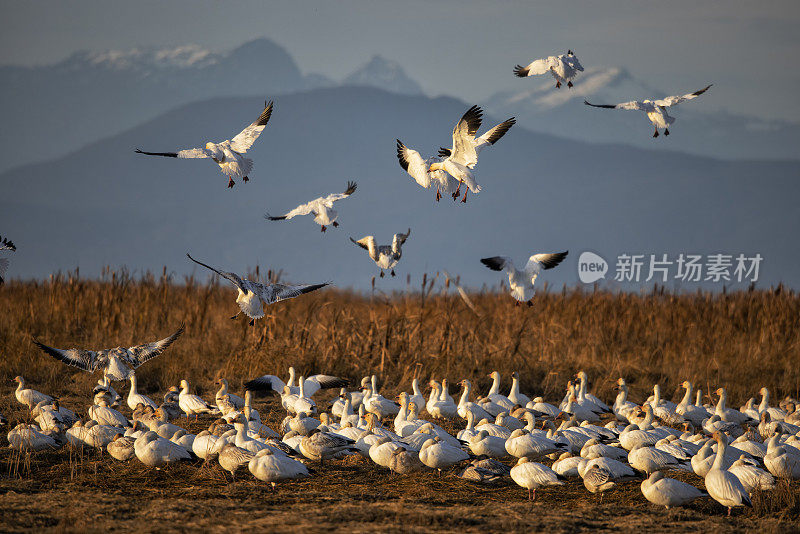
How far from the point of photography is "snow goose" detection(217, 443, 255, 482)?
7500 mm

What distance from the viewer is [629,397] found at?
44.7 ft

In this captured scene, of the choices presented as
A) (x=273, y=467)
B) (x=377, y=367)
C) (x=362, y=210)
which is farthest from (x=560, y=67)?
(x=362, y=210)

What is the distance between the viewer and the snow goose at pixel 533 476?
7328 millimetres

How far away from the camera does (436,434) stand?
8508mm

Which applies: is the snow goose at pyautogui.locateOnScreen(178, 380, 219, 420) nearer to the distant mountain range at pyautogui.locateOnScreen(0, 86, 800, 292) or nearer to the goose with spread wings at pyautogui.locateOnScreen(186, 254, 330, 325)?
the goose with spread wings at pyautogui.locateOnScreen(186, 254, 330, 325)

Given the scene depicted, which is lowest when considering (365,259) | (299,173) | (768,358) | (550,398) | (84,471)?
(84,471)

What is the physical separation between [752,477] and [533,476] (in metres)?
1.97

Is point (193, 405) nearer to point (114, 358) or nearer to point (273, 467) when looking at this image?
point (114, 358)

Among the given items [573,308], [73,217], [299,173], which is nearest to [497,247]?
[299,173]

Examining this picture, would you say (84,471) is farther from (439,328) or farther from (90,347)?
(439,328)

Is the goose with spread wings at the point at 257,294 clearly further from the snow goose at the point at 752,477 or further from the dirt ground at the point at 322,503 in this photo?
the snow goose at the point at 752,477

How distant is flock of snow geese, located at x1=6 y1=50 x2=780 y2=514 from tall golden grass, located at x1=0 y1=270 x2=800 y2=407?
242cm

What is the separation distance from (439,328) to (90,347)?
583 centimetres

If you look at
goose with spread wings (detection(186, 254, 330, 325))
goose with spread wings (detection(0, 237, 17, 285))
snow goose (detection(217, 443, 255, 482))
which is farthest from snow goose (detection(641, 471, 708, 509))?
goose with spread wings (detection(0, 237, 17, 285))
